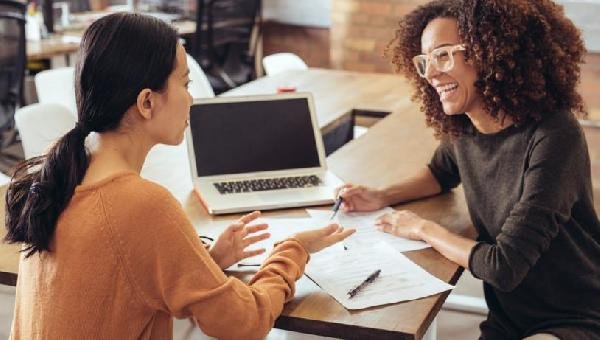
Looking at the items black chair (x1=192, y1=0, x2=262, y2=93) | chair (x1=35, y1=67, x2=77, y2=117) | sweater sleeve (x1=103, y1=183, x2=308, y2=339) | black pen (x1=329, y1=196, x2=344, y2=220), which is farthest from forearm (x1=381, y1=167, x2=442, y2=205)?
black chair (x1=192, y1=0, x2=262, y2=93)

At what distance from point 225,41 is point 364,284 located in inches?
171

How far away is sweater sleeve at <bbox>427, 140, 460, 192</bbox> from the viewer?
223 cm

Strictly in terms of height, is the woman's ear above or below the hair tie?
above

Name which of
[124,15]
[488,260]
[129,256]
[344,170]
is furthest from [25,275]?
[344,170]

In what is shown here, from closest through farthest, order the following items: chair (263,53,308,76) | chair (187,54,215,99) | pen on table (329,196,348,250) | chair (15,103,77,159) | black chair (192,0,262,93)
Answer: pen on table (329,196,348,250)
chair (15,103,77,159)
chair (187,54,215,99)
chair (263,53,308,76)
black chair (192,0,262,93)

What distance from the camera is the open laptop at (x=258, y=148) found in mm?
2248

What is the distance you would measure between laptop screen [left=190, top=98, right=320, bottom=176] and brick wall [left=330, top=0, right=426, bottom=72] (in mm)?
3503

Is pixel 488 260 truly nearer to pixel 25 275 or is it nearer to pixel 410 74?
pixel 410 74

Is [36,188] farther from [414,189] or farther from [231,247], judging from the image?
[414,189]

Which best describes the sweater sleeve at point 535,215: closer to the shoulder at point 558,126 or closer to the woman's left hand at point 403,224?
the shoulder at point 558,126

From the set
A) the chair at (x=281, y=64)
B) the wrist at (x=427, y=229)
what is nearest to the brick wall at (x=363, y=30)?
the chair at (x=281, y=64)

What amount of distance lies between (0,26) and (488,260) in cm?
358

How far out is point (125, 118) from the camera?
141 centimetres

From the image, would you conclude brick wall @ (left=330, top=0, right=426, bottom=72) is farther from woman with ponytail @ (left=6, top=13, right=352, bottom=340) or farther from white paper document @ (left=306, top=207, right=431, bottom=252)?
woman with ponytail @ (left=6, top=13, right=352, bottom=340)
